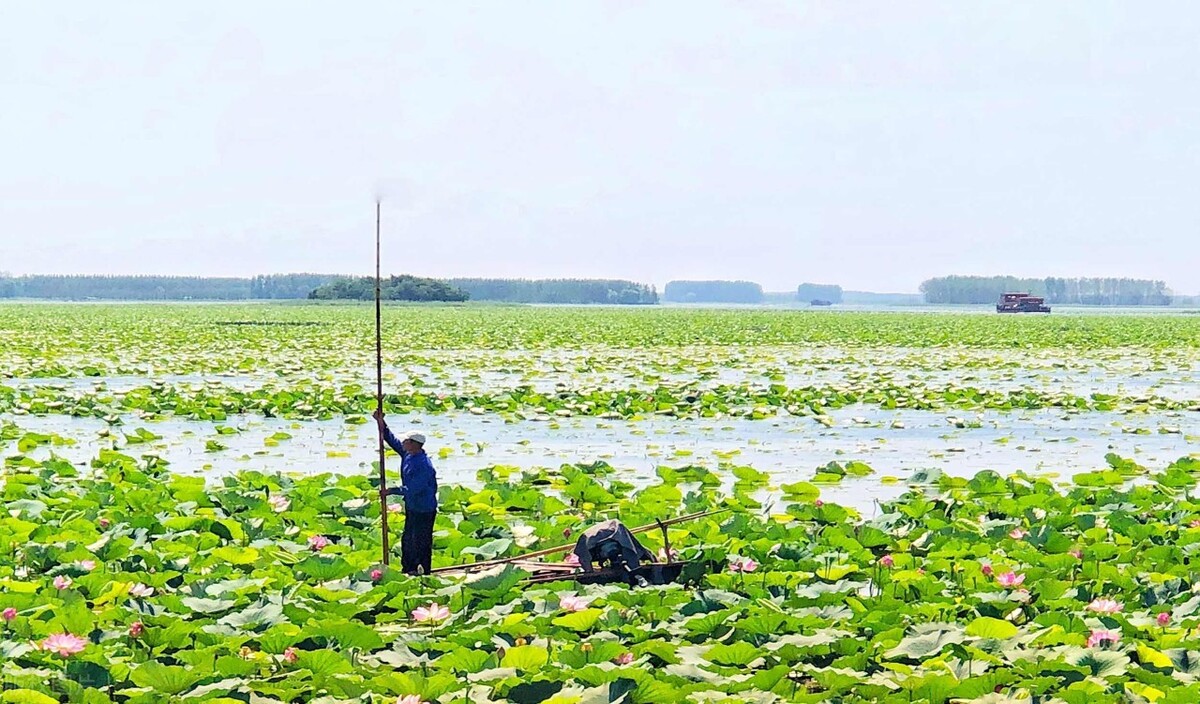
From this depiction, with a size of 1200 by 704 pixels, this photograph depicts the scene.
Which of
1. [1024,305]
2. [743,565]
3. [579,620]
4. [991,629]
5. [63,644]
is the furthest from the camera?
[1024,305]

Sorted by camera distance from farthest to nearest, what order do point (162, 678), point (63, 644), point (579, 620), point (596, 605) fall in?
point (596, 605)
point (579, 620)
point (63, 644)
point (162, 678)

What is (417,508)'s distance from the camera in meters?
7.26

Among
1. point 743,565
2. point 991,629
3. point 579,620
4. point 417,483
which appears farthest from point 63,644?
point 991,629

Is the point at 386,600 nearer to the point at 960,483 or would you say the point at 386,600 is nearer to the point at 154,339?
the point at 960,483

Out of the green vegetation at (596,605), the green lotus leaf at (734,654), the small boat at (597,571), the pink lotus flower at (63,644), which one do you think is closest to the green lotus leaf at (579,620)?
the green vegetation at (596,605)

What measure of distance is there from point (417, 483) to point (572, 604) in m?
1.37

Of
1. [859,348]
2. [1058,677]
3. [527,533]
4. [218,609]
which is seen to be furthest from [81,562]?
[859,348]

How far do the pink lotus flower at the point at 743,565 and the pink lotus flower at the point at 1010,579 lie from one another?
1202 millimetres

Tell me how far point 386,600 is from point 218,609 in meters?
0.73

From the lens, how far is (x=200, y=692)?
200 inches

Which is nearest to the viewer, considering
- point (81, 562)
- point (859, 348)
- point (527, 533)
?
point (81, 562)

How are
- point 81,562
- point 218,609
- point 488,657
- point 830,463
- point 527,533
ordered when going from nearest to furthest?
point 488,657
point 218,609
point 81,562
point 527,533
point 830,463

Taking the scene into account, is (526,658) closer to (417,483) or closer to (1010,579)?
(417,483)

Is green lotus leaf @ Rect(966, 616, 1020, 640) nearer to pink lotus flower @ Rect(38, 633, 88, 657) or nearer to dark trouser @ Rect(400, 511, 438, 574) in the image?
dark trouser @ Rect(400, 511, 438, 574)
